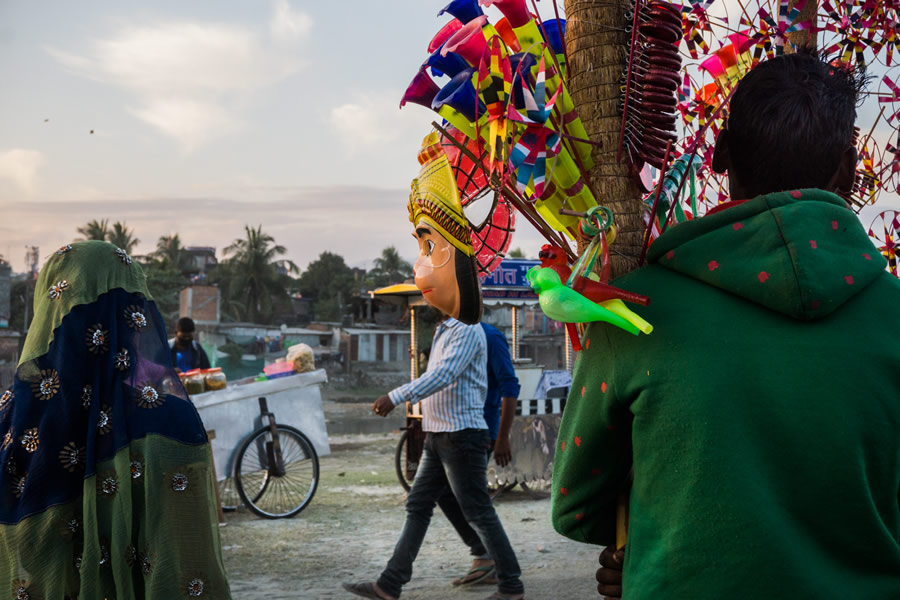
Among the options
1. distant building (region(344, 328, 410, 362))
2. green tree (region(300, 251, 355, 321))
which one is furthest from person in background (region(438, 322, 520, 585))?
green tree (region(300, 251, 355, 321))

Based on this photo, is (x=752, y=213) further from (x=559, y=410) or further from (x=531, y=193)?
(x=559, y=410)

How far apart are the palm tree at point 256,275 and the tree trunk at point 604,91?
172 feet

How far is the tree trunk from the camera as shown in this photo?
171cm

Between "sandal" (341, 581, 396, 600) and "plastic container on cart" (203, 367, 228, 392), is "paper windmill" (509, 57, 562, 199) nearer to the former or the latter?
"sandal" (341, 581, 396, 600)

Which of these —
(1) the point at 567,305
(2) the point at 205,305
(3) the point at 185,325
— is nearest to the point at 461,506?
(1) the point at 567,305

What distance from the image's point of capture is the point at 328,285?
2239 inches

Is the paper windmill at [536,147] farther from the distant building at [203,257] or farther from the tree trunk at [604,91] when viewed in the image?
the distant building at [203,257]

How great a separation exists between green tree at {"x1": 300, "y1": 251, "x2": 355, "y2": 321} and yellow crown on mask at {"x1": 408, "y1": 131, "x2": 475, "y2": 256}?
48.6 m

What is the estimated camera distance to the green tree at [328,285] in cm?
5184

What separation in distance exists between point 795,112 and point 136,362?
7.47ft

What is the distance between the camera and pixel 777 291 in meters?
1.24

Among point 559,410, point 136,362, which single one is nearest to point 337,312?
point 559,410

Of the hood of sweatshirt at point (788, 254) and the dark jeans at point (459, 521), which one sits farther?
the dark jeans at point (459, 521)

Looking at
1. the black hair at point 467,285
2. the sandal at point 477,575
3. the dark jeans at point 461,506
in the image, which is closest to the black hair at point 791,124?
the black hair at point 467,285
